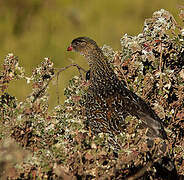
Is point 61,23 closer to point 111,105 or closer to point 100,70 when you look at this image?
point 100,70

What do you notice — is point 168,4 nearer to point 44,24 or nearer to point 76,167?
point 44,24

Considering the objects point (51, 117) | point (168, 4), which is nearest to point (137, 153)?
point (51, 117)

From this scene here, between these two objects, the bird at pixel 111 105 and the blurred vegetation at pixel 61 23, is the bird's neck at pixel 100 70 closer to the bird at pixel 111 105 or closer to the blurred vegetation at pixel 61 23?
the bird at pixel 111 105

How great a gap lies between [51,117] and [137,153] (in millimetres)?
1382

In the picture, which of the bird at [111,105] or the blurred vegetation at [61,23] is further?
the blurred vegetation at [61,23]

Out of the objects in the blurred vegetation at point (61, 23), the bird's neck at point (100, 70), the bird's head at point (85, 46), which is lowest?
the bird's neck at point (100, 70)

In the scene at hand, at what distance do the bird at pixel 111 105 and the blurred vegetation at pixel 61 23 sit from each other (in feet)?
13.0

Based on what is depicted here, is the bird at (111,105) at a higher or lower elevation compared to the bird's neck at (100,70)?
lower

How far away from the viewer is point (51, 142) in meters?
4.49

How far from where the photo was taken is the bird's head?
561cm

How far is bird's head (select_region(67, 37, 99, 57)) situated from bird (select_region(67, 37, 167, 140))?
15 centimetres

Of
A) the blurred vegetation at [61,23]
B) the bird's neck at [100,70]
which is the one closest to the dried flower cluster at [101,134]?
the bird's neck at [100,70]

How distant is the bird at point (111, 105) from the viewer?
4.67 metres

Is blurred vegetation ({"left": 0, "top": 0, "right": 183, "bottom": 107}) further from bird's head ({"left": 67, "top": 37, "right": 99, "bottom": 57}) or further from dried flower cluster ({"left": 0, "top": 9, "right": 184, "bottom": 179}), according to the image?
dried flower cluster ({"left": 0, "top": 9, "right": 184, "bottom": 179})
